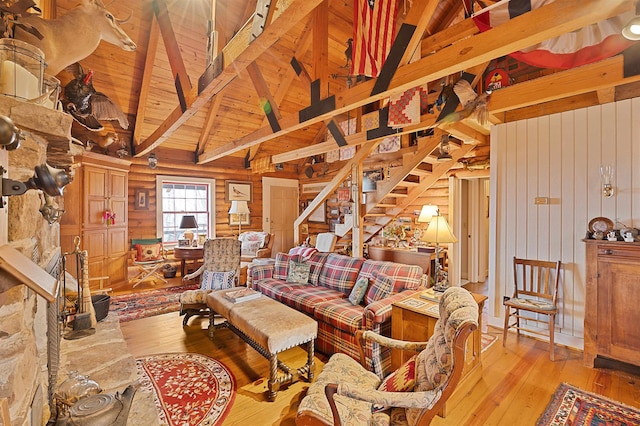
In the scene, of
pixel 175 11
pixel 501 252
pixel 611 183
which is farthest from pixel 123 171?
pixel 611 183

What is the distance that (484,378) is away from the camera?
2615 millimetres

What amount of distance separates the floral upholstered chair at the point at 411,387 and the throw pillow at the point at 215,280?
104 inches

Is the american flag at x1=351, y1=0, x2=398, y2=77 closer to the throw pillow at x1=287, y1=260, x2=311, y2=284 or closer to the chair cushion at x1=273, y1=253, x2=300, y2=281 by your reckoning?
the throw pillow at x1=287, y1=260, x2=311, y2=284

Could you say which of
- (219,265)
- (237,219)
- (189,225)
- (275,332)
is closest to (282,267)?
(219,265)

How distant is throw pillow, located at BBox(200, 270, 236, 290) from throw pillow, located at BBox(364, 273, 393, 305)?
204cm

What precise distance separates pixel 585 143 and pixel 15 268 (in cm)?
446

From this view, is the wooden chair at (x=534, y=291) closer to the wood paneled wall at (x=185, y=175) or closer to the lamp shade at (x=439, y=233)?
the lamp shade at (x=439, y=233)

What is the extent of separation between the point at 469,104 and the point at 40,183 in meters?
3.51

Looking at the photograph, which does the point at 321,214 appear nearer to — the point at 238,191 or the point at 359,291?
the point at 238,191

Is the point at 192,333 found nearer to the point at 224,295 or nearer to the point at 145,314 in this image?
the point at 224,295

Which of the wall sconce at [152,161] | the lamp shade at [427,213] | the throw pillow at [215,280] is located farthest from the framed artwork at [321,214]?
the throw pillow at [215,280]

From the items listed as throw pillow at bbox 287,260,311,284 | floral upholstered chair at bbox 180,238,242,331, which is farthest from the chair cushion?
floral upholstered chair at bbox 180,238,242,331

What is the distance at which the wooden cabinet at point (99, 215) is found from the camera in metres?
4.68

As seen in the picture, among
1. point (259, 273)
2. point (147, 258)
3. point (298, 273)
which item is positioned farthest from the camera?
point (147, 258)
